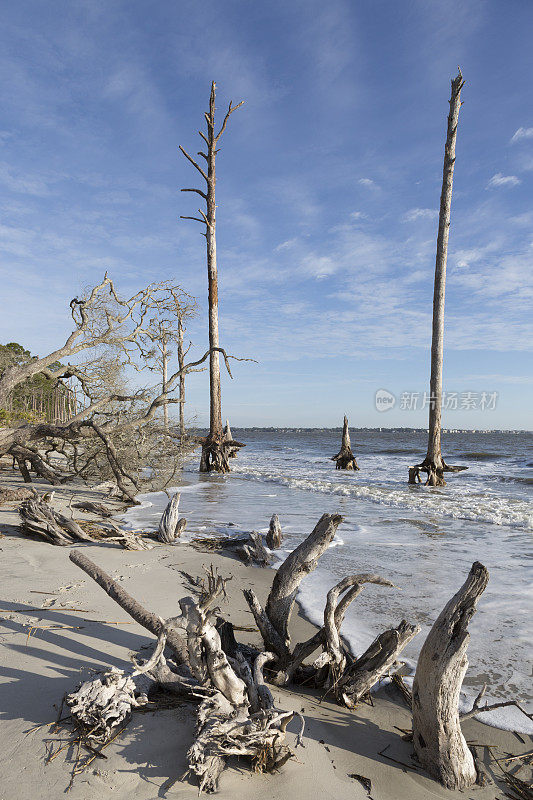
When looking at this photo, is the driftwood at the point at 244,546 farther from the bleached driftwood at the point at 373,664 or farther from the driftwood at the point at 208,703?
the driftwood at the point at 208,703

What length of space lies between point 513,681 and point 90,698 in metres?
3.02

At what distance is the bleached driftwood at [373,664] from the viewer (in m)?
2.70

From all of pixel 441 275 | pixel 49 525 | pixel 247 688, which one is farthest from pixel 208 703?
pixel 441 275

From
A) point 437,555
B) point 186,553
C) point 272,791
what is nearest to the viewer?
point 272,791

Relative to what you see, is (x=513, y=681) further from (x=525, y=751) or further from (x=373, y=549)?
(x=373, y=549)

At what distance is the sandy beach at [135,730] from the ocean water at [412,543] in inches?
29.7

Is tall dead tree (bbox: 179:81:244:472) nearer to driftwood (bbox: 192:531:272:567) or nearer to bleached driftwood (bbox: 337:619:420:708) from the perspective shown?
driftwood (bbox: 192:531:272:567)

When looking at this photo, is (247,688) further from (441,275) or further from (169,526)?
(441,275)

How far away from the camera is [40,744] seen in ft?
6.69

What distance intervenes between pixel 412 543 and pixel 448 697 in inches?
208

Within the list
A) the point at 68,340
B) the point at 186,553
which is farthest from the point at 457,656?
the point at 68,340

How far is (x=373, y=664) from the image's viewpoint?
2.78 m

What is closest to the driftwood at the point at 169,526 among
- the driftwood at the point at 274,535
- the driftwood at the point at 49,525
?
the driftwood at the point at 49,525

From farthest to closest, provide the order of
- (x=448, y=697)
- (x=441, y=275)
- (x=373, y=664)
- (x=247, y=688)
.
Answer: (x=441, y=275), (x=373, y=664), (x=247, y=688), (x=448, y=697)
